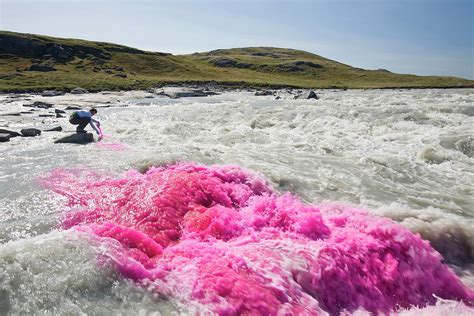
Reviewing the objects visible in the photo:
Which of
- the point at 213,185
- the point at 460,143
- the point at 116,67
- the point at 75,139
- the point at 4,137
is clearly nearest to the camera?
the point at 213,185

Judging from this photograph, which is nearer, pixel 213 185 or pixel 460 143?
pixel 213 185

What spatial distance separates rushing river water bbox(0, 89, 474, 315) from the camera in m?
5.41

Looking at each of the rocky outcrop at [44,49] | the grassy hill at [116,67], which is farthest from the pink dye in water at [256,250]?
the rocky outcrop at [44,49]

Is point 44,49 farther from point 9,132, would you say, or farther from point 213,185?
point 213,185

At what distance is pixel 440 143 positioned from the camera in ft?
54.4

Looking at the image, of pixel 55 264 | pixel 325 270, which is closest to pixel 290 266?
pixel 325 270

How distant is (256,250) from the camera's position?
22.4ft

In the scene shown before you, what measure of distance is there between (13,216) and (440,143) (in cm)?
1624

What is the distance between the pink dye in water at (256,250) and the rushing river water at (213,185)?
0.25 ft

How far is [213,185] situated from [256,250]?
3598 millimetres

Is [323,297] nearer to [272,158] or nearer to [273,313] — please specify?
[273,313]

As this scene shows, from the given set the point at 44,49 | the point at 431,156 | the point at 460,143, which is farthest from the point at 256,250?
the point at 44,49

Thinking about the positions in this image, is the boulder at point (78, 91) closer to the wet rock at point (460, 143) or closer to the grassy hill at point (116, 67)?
the grassy hill at point (116, 67)

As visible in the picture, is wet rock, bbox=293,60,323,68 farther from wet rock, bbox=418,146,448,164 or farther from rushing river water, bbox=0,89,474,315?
Answer: wet rock, bbox=418,146,448,164
